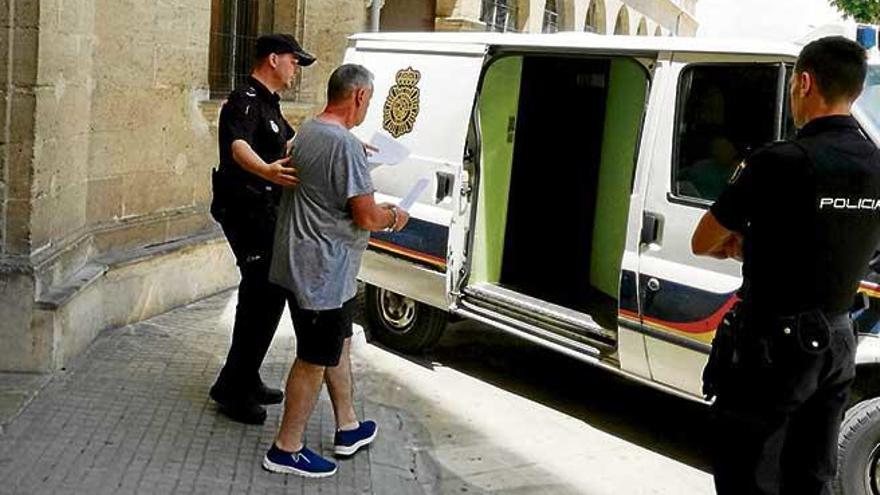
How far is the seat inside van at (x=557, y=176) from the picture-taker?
22.3 feet

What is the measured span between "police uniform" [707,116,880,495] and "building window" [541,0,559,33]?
15.4 m

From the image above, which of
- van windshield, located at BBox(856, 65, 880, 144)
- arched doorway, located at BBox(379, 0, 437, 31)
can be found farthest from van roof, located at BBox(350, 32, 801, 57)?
arched doorway, located at BBox(379, 0, 437, 31)

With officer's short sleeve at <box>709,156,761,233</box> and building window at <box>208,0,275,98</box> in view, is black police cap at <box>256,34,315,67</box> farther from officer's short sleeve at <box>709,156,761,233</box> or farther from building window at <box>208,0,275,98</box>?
building window at <box>208,0,275,98</box>

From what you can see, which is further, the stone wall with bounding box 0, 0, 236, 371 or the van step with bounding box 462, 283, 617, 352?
the van step with bounding box 462, 283, 617, 352

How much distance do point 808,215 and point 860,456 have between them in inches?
74.4

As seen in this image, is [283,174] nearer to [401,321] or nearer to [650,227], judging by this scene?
[650,227]

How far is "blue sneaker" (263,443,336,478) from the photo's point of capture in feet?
15.4

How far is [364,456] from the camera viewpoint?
5.09m

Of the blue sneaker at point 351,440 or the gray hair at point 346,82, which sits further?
→ the blue sneaker at point 351,440

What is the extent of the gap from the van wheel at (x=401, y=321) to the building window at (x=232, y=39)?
2.44m

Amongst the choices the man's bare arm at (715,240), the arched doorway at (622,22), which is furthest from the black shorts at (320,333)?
the arched doorway at (622,22)

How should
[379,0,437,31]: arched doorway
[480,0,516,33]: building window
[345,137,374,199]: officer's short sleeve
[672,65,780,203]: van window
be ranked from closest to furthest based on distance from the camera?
1. [345,137,374,199]: officer's short sleeve
2. [672,65,780,203]: van window
3. [379,0,437,31]: arched doorway
4. [480,0,516,33]: building window

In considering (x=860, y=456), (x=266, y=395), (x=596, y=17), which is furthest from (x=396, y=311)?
(x=596, y=17)

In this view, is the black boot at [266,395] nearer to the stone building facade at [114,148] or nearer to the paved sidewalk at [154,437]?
the paved sidewalk at [154,437]
